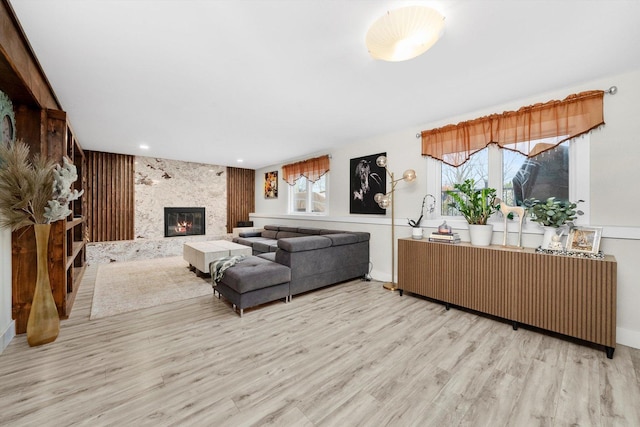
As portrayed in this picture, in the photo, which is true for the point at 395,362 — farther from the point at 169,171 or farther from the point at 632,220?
the point at 169,171

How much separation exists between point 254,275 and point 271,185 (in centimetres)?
440

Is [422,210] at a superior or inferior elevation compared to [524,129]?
inferior

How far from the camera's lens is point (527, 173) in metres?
2.82

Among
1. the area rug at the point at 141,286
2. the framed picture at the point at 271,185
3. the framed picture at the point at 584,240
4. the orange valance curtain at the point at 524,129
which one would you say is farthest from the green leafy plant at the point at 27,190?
the framed picture at the point at 271,185

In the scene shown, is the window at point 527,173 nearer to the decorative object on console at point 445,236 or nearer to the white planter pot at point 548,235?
the white planter pot at point 548,235

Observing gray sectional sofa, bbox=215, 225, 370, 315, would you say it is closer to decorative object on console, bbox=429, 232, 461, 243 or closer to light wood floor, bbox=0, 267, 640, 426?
light wood floor, bbox=0, 267, 640, 426

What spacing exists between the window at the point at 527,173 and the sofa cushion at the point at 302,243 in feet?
5.46

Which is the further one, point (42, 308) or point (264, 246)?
point (264, 246)

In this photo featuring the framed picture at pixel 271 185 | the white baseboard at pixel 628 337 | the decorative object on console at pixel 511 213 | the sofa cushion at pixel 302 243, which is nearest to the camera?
the white baseboard at pixel 628 337

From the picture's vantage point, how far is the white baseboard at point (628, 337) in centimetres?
215

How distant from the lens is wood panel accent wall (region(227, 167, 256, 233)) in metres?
7.18

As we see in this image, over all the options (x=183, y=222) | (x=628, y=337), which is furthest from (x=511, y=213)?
(x=183, y=222)

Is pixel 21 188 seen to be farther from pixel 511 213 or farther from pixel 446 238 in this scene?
pixel 511 213

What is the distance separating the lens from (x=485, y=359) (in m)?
1.97
